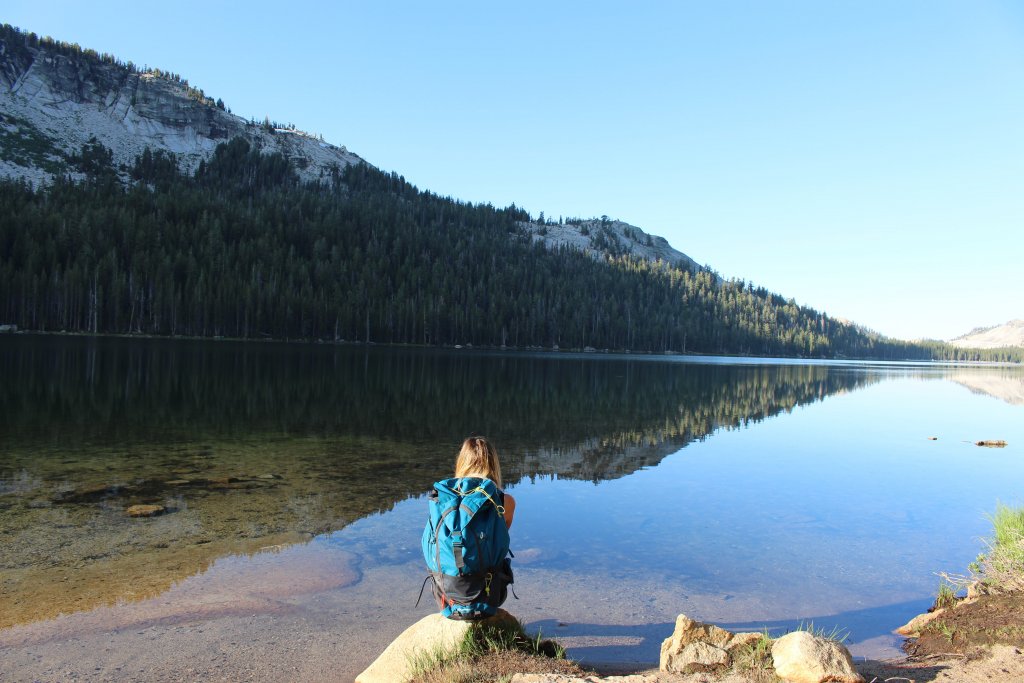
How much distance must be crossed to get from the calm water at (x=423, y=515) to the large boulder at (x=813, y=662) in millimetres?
2039

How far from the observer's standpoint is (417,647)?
6125 millimetres

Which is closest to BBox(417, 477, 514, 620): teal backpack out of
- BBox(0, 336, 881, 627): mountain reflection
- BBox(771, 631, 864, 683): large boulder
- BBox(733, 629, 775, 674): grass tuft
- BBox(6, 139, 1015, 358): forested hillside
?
BBox(733, 629, 775, 674): grass tuft

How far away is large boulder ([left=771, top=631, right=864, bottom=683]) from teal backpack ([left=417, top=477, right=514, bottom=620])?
2.58 meters

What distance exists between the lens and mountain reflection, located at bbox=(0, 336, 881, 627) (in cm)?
986

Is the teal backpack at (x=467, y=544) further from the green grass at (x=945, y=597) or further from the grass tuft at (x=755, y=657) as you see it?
the green grass at (x=945, y=597)

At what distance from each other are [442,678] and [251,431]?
1828 cm

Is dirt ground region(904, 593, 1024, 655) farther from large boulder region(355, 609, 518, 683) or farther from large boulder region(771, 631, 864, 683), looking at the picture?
large boulder region(355, 609, 518, 683)

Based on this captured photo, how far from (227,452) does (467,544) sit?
14.3 metres

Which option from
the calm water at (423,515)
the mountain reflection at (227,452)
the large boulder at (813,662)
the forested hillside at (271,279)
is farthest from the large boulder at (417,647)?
the forested hillside at (271,279)

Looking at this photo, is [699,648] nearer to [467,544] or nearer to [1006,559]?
[467,544]

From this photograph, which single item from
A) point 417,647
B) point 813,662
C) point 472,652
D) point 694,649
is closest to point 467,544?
point 472,652

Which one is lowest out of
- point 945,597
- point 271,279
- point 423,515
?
point 423,515

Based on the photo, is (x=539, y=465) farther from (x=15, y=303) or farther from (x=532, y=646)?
(x=15, y=303)

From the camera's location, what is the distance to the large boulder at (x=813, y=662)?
5.39 metres
